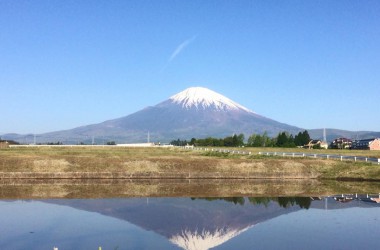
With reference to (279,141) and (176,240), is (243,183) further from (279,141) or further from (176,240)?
(279,141)

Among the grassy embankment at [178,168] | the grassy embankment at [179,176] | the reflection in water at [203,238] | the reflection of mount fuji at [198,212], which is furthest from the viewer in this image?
the grassy embankment at [178,168]

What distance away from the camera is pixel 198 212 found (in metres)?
35.2

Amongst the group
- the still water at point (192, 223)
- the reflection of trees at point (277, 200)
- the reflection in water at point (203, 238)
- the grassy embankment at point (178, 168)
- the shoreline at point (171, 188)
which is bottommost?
the reflection in water at point (203, 238)

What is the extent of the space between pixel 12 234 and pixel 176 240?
9.74 metres

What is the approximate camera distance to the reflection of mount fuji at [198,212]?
88.0ft

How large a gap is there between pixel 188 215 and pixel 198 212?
1.65 m

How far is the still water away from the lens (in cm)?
2403

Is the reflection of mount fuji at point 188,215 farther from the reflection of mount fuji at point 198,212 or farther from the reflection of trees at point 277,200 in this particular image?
the reflection of trees at point 277,200

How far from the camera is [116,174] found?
2272 inches

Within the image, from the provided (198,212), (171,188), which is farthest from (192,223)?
(171,188)

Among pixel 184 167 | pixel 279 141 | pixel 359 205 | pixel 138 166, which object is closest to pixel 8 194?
pixel 138 166

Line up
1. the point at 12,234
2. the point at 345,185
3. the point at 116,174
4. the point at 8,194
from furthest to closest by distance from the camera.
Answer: the point at 116,174, the point at 345,185, the point at 8,194, the point at 12,234

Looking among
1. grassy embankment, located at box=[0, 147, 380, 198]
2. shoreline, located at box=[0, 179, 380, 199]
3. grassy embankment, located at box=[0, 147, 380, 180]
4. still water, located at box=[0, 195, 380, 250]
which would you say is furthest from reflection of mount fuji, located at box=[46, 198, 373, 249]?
grassy embankment, located at box=[0, 147, 380, 180]

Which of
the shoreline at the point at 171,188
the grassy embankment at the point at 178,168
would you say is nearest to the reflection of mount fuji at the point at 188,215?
the shoreline at the point at 171,188
